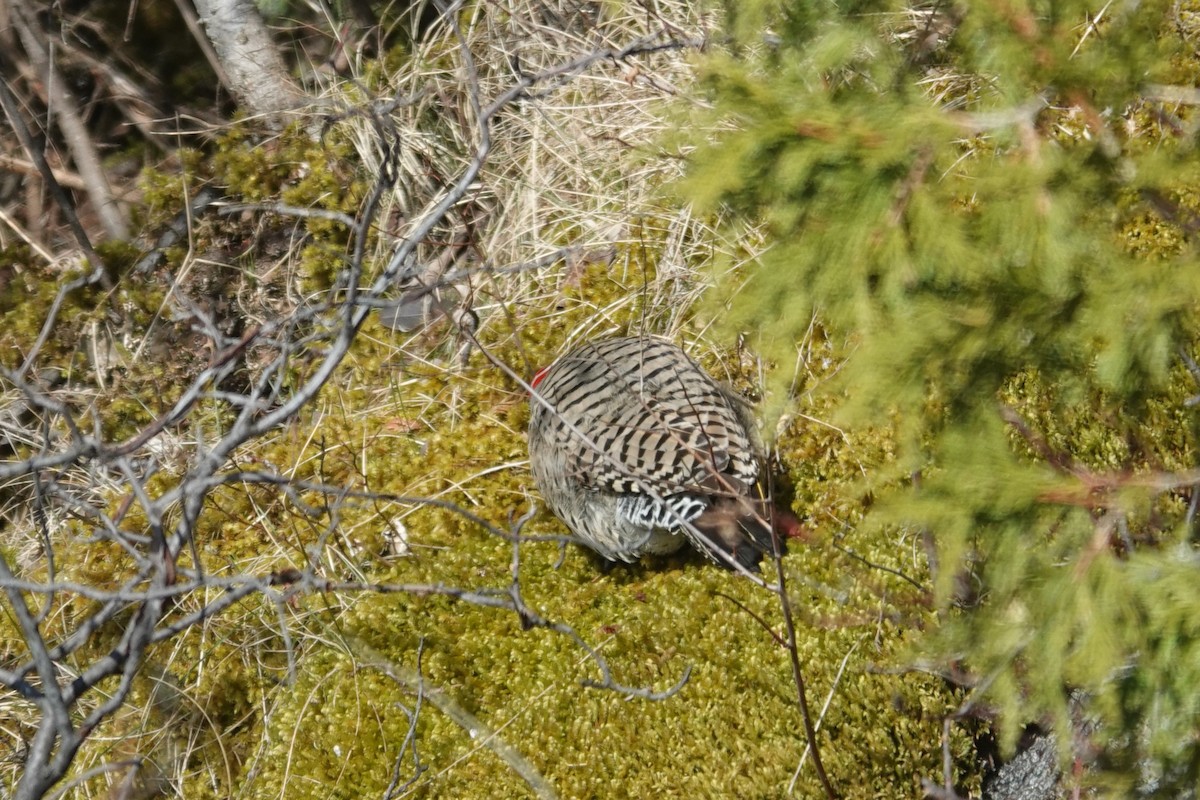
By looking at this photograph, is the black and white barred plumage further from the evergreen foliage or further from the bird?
the evergreen foliage

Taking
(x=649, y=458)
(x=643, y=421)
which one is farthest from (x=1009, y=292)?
(x=643, y=421)

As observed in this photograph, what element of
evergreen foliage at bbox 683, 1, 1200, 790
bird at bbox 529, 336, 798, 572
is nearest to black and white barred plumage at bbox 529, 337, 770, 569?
bird at bbox 529, 336, 798, 572

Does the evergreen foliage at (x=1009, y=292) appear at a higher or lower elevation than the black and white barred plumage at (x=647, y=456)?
higher

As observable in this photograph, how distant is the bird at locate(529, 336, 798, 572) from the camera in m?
3.91

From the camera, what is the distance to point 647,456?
400cm

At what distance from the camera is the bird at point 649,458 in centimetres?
391

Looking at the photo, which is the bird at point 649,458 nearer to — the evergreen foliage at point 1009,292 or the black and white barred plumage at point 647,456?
the black and white barred plumage at point 647,456

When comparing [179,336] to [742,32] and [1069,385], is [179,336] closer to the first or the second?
[742,32]

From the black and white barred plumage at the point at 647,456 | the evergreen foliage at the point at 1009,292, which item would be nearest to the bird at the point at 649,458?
the black and white barred plumage at the point at 647,456

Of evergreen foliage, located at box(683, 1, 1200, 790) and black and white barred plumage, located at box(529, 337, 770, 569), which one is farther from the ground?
evergreen foliage, located at box(683, 1, 1200, 790)

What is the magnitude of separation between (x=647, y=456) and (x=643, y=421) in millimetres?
210

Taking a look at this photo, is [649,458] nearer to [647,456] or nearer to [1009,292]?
[647,456]

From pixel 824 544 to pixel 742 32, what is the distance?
222 cm

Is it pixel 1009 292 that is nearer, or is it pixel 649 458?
pixel 1009 292
